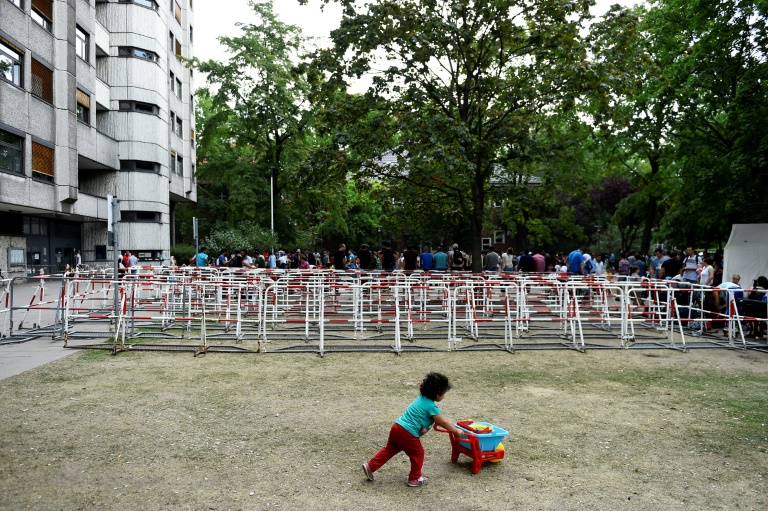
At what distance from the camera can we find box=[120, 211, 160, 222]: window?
1489 inches

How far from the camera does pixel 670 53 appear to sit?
2552cm

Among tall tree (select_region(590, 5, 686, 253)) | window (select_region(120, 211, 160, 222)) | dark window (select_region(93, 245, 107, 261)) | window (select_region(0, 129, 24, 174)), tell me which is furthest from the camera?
window (select_region(120, 211, 160, 222))

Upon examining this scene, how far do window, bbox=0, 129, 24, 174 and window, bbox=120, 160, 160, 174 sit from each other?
12193mm

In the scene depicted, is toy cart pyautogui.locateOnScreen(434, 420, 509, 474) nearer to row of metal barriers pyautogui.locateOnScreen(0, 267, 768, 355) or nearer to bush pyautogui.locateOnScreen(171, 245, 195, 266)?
row of metal barriers pyautogui.locateOnScreen(0, 267, 768, 355)

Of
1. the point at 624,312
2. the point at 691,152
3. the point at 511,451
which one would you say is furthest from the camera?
the point at 691,152

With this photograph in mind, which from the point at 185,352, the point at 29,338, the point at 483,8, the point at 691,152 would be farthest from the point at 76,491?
the point at 691,152

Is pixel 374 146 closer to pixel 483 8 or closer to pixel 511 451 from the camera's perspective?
pixel 483 8

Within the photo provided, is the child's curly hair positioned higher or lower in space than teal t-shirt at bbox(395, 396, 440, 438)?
higher

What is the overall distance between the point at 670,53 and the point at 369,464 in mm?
25279

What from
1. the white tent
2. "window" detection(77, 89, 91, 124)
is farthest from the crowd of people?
"window" detection(77, 89, 91, 124)

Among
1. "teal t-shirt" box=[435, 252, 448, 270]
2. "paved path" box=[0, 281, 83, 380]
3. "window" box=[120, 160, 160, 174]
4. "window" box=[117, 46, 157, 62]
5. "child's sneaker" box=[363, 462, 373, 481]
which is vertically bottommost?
"child's sneaker" box=[363, 462, 373, 481]

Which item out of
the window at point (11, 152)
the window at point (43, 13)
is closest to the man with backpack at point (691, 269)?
the window at point (11, 152)

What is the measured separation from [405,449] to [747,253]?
1709 cm

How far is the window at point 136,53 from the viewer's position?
37.3 metres
